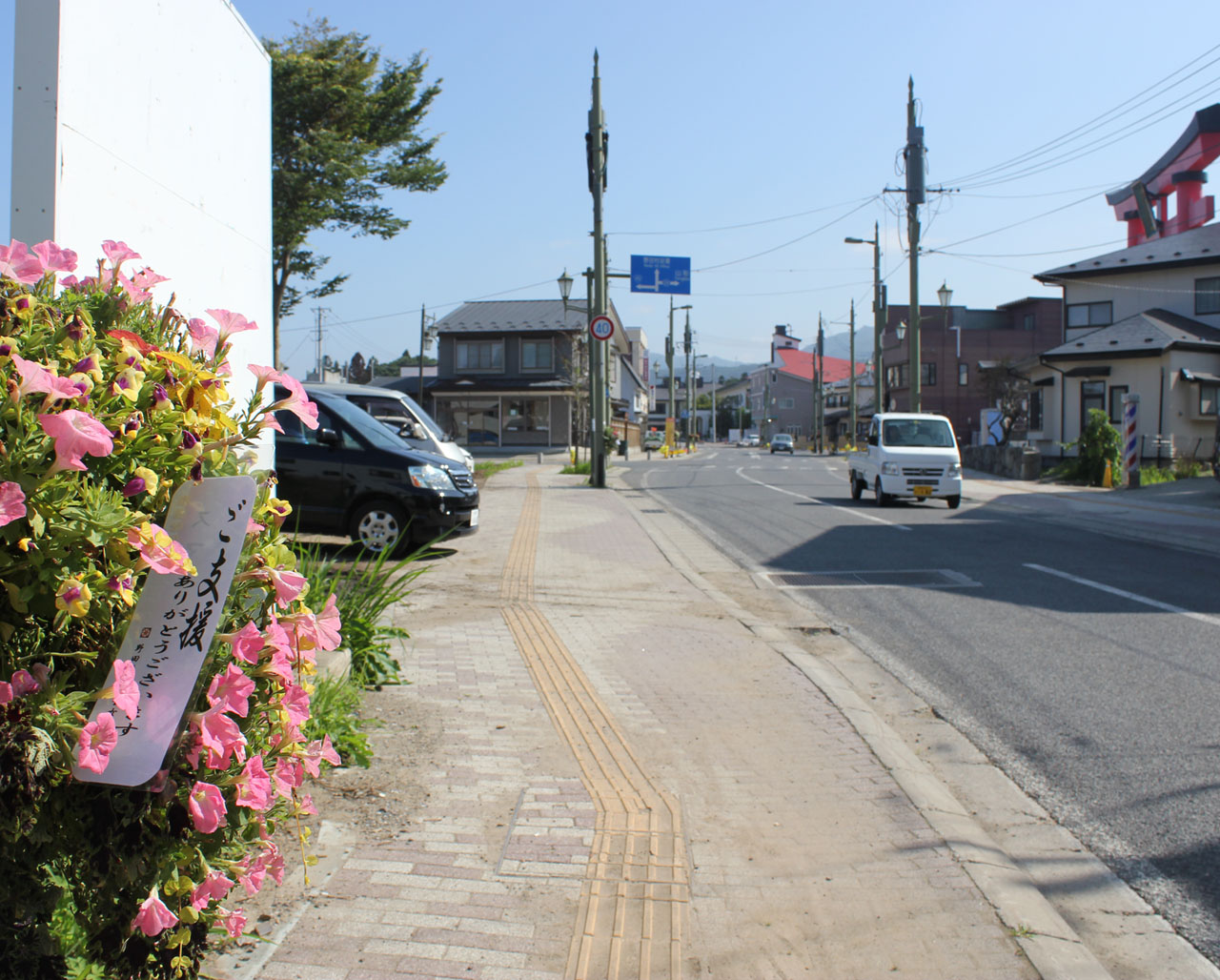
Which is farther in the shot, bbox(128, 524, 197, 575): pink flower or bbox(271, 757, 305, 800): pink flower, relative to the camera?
bbox(271, 757, 305, 800): pink flower

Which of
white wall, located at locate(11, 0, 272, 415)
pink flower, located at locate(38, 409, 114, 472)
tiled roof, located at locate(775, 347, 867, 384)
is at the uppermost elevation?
tiled roof, located at locate(775, 347, 867, 384)

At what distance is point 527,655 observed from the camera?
6.54 meters

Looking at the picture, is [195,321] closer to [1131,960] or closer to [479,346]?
[1131,960]

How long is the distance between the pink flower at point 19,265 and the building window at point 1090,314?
4217 centimetres

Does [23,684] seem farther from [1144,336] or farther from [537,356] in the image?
[537,356]

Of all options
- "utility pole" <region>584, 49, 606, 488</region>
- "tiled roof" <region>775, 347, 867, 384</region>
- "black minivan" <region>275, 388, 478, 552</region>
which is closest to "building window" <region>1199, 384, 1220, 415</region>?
"utility pole" <region>584, 49, 606, 488</region>

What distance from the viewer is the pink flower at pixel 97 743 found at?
6.12ft

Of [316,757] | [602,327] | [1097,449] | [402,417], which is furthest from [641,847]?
[1097,449]

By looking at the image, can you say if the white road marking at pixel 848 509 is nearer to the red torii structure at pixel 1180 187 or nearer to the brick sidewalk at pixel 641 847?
the brick sidewalk at pixel 641 847

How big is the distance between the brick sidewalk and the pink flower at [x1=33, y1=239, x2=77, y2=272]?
1854 mm

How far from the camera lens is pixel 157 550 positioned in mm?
1921

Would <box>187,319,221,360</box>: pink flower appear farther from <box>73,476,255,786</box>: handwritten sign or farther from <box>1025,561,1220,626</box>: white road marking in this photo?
<box>1025,561,1220,626</box>: white road marking

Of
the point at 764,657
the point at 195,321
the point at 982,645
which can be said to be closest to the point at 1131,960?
the point at 195,321

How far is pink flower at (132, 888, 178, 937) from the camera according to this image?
6.74ft
